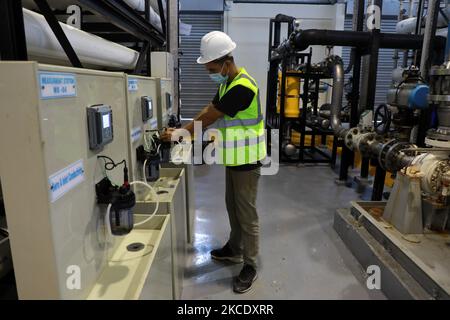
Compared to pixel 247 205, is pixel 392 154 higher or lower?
higher

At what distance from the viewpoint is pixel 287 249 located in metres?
2.47

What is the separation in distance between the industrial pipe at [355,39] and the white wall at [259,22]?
3.16 metres

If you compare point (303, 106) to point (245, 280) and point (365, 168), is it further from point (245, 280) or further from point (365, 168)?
point (245, 280)

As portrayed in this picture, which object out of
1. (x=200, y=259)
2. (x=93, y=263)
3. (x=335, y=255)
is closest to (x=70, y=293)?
(x=93, y=263)

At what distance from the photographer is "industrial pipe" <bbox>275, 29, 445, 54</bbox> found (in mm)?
3486

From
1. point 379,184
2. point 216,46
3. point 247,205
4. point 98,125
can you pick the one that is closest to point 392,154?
point 379,184

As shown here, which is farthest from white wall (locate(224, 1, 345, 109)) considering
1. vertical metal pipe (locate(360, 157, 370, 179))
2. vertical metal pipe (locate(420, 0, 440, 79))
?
vertical metal pipe (locate(420, 0, 440, 79))

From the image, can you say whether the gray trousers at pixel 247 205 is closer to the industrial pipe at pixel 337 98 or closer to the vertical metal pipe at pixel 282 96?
the industrial pipe at pixel 337 98

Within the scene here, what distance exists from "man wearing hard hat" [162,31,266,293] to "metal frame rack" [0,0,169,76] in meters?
0.51

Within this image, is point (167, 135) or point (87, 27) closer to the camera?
point (167, 135)

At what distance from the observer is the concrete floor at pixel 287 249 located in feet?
6.51

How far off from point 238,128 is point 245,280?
91 centimetres

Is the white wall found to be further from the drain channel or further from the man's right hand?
the drain channel

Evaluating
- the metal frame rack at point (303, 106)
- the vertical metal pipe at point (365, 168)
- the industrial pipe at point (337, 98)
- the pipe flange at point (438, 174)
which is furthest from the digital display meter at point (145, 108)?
the metal frame rack at point (303, 106)
